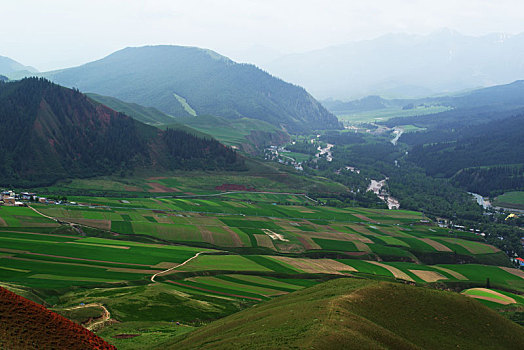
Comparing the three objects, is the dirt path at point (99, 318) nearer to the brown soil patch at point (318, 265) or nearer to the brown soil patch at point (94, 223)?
the brown soil patch at point (318, 265)

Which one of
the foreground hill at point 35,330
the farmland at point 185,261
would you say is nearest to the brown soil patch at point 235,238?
the farmland at point 185,261

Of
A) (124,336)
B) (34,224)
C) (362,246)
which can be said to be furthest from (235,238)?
(124,336)

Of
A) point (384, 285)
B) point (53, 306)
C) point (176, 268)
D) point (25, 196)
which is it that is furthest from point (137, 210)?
point (384, 285)

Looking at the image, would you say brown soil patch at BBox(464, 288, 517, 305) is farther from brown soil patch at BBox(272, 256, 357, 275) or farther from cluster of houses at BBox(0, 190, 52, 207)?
cluster of houses at BBox(0, 190, 52, 207)

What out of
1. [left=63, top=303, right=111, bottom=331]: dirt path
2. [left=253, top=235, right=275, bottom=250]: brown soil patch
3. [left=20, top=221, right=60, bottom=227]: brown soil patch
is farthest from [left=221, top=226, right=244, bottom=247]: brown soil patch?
[left=63, top=303, right=111, bottom=331]: dirt path

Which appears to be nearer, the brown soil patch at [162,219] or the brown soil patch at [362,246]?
the brown soil patch at [362,246]
